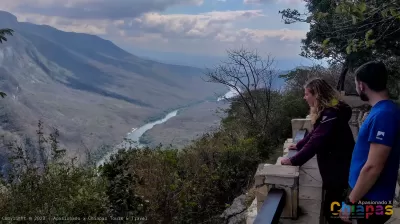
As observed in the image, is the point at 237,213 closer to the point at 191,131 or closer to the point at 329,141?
the point at 329,141

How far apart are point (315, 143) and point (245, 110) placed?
8879 millimetres

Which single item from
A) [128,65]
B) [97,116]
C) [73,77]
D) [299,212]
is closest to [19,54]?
[73,77]

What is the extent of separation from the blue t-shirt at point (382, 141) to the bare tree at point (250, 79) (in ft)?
26.4

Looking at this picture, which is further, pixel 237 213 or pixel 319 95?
pixel 237 213

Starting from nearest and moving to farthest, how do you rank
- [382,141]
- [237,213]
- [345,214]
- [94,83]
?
[382,141]
[345,214]
[237,213]
[94,83]

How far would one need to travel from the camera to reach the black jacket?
9.55ft

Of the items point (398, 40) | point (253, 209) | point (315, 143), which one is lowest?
point (253, 209)

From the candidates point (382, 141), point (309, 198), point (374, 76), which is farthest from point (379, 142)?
point (309, 198)

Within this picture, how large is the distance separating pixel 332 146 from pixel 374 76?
902 mm

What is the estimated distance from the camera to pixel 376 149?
2.09 metres

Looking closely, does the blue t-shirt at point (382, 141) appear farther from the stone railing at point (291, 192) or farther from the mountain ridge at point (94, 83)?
the mountain ridge at point (94, 83)

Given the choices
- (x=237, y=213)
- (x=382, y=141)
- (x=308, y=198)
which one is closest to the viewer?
(x=382, y=141)

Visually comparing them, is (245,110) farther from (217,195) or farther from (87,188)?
(87,188)

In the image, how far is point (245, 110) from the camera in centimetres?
1177
